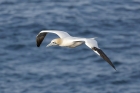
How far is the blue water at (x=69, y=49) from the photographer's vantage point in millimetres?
22578

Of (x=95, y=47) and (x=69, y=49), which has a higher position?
(x=95, y=47)

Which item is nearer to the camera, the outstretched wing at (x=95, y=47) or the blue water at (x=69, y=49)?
the outstretched wing at (x=95, y=47)

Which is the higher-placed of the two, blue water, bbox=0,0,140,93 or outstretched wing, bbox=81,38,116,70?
outstretched wing, bbox=81,38,116,70

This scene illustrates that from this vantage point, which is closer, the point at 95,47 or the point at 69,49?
the point at 95,47

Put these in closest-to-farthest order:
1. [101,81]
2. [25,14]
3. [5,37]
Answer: [101,81], [5,37], [25,14]

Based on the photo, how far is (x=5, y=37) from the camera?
26109 mm

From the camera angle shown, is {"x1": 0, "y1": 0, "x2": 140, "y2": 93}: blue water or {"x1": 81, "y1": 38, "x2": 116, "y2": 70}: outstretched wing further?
{"x1": 0, "y1": 0, "x2": 140, "y2": 93}: blue water

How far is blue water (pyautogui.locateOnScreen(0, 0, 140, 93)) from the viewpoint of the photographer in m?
22.6

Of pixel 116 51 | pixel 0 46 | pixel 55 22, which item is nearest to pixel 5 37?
pixel 0 46

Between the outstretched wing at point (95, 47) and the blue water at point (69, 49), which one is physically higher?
the outstretched wing at point (95, 47)

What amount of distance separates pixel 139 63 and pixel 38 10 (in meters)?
7.20

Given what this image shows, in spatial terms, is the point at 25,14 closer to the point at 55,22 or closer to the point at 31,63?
the point at 55,22

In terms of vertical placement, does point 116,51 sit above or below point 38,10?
below

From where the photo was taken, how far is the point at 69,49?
975 inches
